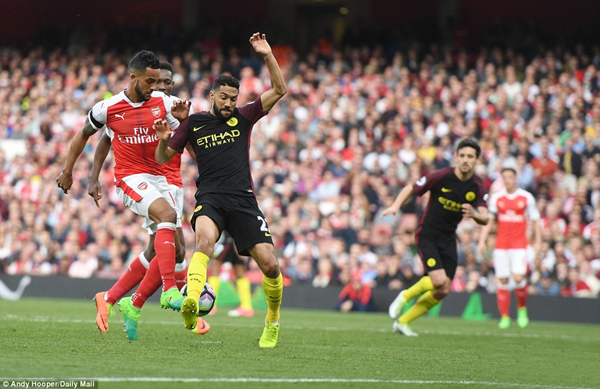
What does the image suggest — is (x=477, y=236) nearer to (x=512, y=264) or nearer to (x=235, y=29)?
(x=512, y=264)

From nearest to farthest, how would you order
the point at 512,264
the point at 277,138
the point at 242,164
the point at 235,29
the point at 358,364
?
the point at 358,364
the point at 242,164
the point at 512,264
the point at 277,138
the point at 235,29

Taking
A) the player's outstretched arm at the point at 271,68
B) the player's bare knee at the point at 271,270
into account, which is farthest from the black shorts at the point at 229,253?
the player's outstretched arm at the point at 271,68

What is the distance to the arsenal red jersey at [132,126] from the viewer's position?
838cm

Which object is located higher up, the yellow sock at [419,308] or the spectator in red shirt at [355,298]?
the yellow sock at [419,308]

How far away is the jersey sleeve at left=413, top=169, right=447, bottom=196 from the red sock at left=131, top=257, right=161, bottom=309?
3618 millimetres

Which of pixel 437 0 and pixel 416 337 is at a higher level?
pixel 437 0

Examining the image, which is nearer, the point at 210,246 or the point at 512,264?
the point at 210,246

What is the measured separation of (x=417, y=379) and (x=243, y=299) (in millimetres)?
8215

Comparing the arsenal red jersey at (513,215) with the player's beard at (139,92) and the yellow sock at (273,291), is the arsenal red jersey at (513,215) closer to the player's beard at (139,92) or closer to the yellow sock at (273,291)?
the yellow sock at (273,291)

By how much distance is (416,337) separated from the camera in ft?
34.5

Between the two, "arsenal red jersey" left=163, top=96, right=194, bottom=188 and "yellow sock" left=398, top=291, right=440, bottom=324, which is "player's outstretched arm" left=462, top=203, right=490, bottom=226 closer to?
"yellow sock" left=398, top=291, right=440, bottom=324

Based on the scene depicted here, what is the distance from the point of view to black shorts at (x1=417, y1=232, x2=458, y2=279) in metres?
11.0

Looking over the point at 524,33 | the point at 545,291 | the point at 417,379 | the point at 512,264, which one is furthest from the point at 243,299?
the point at 524,33

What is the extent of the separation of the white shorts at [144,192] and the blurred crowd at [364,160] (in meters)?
8.67
